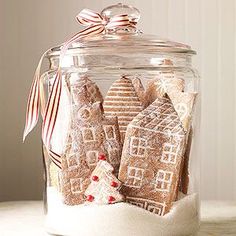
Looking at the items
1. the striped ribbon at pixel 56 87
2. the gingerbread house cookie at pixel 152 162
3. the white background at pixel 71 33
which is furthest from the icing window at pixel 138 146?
the white background at pixel 71 33

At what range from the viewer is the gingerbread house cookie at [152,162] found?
2.77ft

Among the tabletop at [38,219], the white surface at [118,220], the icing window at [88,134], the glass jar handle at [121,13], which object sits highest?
the glass jar handle at [121,13]

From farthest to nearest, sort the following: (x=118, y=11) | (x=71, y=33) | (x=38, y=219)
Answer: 1. (x=71, y=33)
2. (x=38, y=219)
3. (x=118, y=11)

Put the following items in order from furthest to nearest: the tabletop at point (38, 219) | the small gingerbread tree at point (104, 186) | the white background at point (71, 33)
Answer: the white background at point (71, 33) < the tabletop at point (38, 219) < the small gingerbread tree at point (104, 186)

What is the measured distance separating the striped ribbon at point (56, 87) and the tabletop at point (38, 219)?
13cm

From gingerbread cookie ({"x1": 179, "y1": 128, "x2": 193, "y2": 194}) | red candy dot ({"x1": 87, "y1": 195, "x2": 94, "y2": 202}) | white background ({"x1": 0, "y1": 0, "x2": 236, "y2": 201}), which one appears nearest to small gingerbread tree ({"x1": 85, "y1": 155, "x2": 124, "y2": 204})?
red candy dot ({"x1": 87, "y1": 195, "x2": 94, "y2": 202})

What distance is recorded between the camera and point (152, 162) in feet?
2.79

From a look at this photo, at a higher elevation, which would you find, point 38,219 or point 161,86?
point 161,86

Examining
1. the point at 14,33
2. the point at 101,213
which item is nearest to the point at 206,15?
the point at 14,33

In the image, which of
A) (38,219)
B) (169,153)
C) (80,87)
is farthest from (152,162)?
(38,219)

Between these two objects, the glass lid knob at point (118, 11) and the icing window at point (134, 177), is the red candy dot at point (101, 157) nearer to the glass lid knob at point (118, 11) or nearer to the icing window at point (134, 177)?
the icing window at point (134, 177)

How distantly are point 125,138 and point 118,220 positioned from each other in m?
0.10

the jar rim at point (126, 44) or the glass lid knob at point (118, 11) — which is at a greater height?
the glass lid knob at point (118, 11)

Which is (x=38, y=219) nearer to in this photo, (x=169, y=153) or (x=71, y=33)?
(x=169, y=153)
